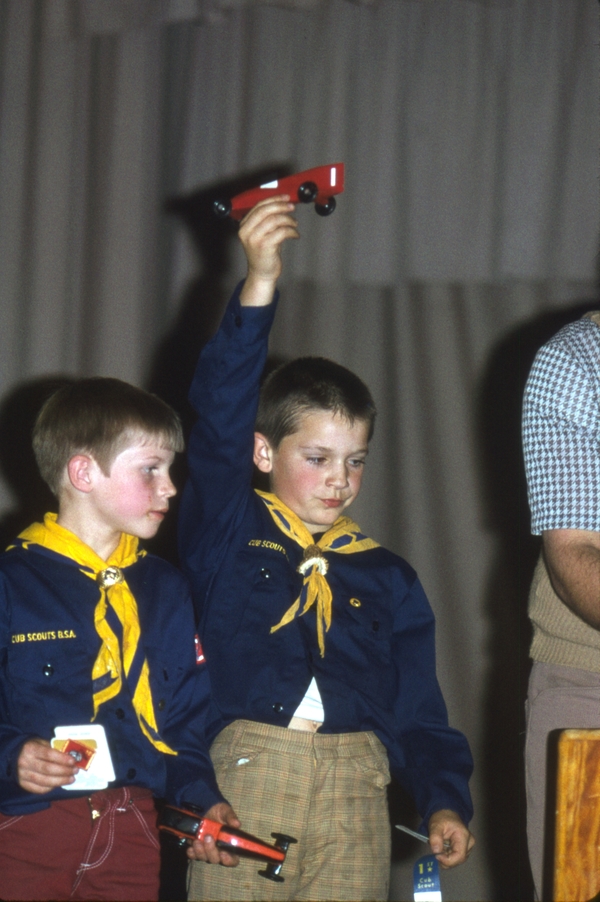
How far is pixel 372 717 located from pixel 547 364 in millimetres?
773

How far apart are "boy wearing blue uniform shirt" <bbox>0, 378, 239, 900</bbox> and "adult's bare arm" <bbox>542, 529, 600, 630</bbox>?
70 cm

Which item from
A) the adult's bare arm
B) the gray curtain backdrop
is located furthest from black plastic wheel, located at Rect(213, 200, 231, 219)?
the gray curtain backdrop

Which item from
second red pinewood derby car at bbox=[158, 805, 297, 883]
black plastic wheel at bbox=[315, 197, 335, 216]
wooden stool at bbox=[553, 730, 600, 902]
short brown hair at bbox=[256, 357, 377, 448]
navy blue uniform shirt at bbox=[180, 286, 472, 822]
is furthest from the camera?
short brown hair at bbox=[256, 357, 377, 448]

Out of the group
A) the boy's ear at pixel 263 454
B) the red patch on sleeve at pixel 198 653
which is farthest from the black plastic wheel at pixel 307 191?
the red patch on sleeve at pixel 198 653

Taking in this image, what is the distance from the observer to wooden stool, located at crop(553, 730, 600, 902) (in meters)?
1.21

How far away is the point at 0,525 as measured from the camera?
2957 millimetres

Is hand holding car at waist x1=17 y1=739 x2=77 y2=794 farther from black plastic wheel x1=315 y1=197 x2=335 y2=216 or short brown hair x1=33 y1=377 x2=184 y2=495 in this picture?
black plastic wheel x1=315 y1=197 x2=335 y2=216

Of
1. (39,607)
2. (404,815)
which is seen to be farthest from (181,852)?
(39,607)

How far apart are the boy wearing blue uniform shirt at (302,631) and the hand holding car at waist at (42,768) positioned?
0.38m

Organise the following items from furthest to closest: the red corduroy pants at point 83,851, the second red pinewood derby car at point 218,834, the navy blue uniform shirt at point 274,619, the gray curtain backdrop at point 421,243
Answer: the gray curtain backdrop at point 421,243, the navy blue uniform shirt at point 274,619, the red corduroy pants at point 83,851, the second red pinewood derby car at point 218,834

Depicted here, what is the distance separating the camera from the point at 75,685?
70.1 inches

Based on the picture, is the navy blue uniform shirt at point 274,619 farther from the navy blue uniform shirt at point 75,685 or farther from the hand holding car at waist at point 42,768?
the hand holding car at waist at point 42,768

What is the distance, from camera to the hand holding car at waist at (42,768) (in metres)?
1.60

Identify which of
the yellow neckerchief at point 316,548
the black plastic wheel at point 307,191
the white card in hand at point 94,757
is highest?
the black plastic wheel at point 307,191
